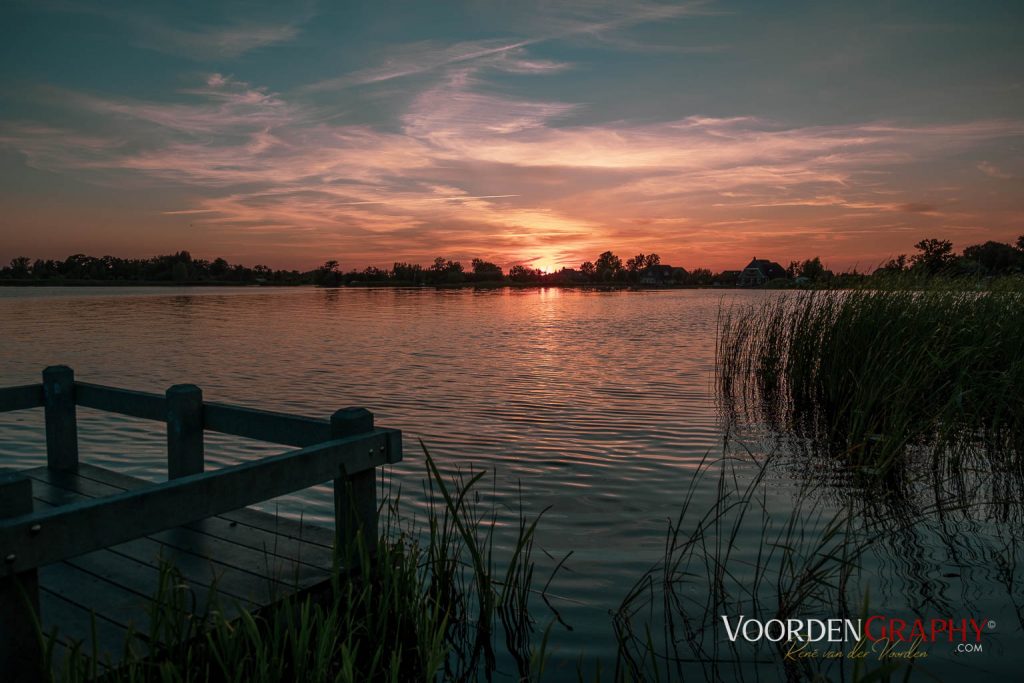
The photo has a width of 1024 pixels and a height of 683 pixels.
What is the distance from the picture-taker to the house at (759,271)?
15838cm

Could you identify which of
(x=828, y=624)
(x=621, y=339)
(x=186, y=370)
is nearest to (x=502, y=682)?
(x=828, y=624)

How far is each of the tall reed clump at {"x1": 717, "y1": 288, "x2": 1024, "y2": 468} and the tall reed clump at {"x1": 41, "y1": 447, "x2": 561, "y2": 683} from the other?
4958 mm

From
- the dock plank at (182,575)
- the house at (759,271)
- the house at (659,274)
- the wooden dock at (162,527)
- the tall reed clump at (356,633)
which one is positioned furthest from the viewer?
the house at (659,274)

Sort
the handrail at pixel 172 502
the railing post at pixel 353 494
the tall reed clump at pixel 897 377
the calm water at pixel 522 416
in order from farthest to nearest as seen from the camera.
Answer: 1. the tall reed clump at pixel 897 377
2. the calm water at pixel 522 416
3. the railing post at pixel 353 494
4. the handrail at pixel 172 502

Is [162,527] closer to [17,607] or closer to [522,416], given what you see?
[17,607]

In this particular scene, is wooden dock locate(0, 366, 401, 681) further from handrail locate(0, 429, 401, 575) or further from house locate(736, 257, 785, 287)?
house locate(736, 257, 785, 287)

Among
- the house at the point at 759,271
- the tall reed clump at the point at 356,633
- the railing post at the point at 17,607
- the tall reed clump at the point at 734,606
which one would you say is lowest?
the tall reed clump at the point at 734,606

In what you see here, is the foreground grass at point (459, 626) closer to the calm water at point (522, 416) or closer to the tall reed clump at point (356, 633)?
the tall reed clump at point (356, 633)

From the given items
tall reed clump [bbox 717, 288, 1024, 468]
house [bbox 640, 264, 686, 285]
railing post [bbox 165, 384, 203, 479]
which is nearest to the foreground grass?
railing post [bbox 165, 384, 203, 479]

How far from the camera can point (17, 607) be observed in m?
2.58

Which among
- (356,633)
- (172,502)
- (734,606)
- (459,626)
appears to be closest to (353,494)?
(356,633)

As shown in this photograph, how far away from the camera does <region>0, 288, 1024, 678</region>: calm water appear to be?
5.80m

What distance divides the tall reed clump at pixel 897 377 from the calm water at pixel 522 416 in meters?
1.42

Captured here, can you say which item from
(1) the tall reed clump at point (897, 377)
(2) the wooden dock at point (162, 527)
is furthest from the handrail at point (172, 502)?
(1) the tall reed clump at point (897, 377)
